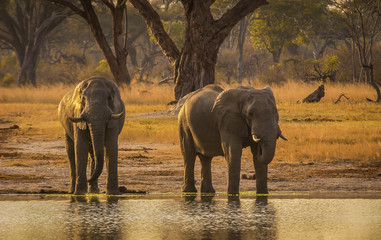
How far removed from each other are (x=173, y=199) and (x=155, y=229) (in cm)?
228

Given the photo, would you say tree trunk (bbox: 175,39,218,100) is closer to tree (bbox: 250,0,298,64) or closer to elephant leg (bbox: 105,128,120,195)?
elephant leg (bbox: 105,128,120,195)

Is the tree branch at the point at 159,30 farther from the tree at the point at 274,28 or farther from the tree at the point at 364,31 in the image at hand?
the tree at the point at 274,28

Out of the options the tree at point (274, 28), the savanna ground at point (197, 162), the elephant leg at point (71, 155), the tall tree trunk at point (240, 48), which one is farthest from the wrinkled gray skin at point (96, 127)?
the tree at point (274, 28)

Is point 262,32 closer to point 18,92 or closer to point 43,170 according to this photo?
point 18,92

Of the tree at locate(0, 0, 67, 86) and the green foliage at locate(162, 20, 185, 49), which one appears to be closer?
the tree at locate(0, 0, 67, 86)

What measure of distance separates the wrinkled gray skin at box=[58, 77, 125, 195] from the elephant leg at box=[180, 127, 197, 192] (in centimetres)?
90

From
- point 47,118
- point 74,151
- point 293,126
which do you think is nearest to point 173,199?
point 74,151

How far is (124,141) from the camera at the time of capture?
59.5 feet

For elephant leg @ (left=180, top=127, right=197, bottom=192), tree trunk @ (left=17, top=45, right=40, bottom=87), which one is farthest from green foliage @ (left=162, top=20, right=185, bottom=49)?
elephant leg @ (left=180, top=127, right=197, bottom=192)

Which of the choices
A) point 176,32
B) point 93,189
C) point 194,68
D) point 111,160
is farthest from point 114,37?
point 176,32

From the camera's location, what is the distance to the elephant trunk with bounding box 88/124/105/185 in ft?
30.2

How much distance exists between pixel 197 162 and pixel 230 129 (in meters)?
5.06

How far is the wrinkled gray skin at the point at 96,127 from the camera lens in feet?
30.5

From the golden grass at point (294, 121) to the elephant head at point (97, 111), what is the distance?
5482 mm
